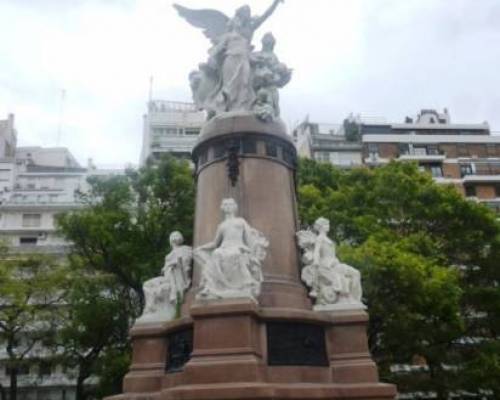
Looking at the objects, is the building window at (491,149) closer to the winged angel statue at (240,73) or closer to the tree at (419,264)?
the tree at (419,264)

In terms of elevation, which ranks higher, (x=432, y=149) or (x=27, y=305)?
(x=432, y=149)

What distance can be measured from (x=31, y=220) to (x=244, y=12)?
4069cm

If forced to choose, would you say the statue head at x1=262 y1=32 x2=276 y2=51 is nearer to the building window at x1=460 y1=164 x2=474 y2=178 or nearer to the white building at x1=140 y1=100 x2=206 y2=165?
the building window at x1=460 y1=164 x2=474 y2=178

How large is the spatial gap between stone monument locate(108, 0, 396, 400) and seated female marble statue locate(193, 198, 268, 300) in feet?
0.06

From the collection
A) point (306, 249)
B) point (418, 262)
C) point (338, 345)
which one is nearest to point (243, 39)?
point (306, 249)

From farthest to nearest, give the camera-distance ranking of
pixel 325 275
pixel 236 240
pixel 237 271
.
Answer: pixel 325 275, pixel 236 240, pixel 237 271

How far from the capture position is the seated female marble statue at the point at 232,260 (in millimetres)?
9148

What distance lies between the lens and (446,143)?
50.0 m

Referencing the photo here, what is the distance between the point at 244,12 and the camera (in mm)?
13148

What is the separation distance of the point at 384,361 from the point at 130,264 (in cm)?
876

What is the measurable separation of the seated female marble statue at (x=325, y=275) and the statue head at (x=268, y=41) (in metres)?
4.38

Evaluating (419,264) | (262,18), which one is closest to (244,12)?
(262,18)

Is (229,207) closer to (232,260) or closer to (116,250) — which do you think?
(232,260)

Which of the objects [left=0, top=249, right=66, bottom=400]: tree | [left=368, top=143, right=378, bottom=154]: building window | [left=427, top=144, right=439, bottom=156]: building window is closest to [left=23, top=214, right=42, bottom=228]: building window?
[left=0, top=249, right=66, bottom=400]: tree
